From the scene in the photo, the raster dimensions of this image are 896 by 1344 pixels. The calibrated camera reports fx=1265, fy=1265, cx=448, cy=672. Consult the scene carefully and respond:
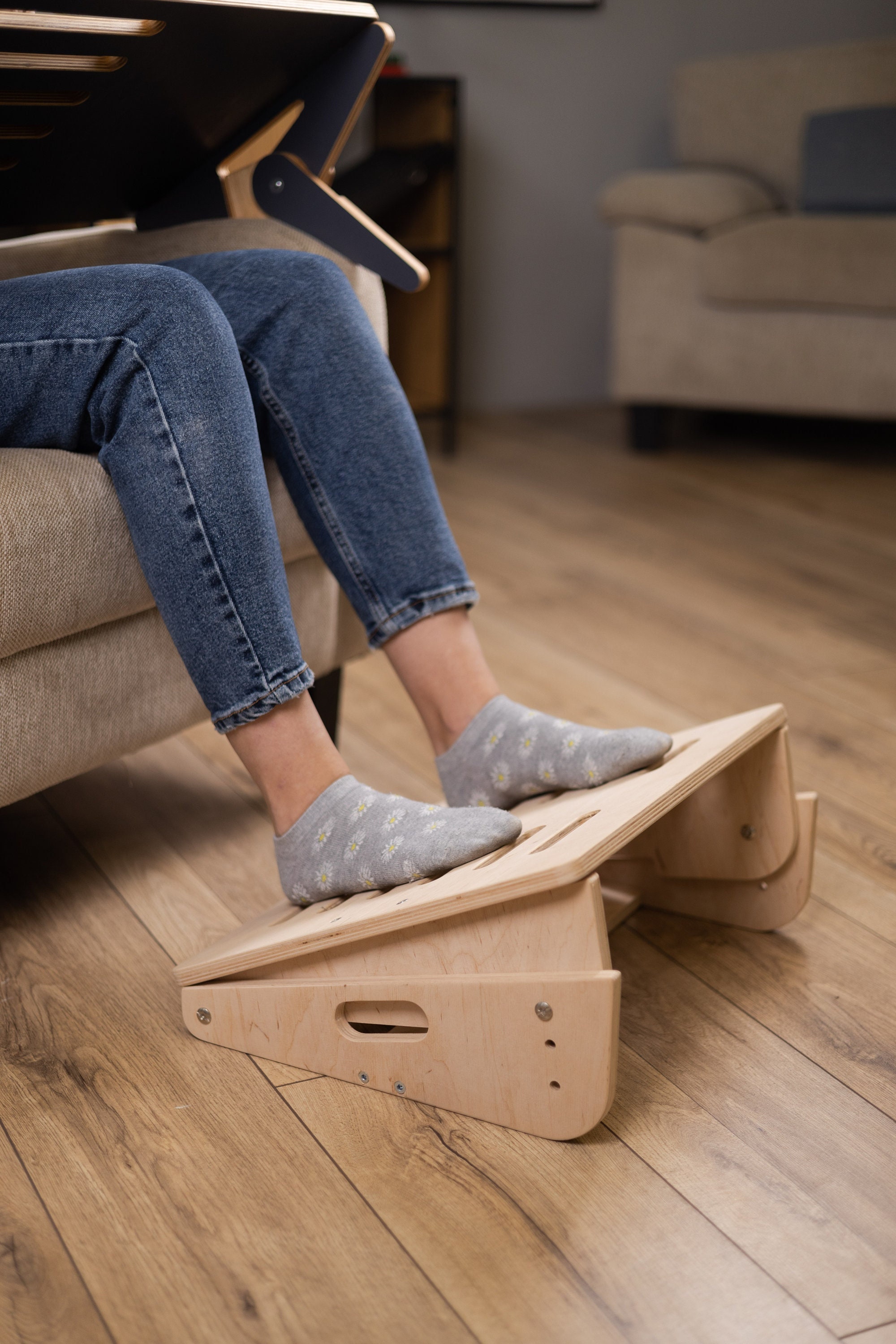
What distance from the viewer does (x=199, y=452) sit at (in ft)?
2.63

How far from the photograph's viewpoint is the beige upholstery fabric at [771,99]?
2703 millimetres

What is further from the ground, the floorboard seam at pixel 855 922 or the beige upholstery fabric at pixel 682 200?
the beige upholstery fabric at pixel 682 200

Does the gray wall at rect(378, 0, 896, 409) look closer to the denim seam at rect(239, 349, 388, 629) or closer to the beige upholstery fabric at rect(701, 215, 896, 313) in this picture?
the beige upholstery fabric at rect(701, 215, 896, 313)

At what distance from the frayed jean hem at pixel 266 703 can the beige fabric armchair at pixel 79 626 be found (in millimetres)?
143

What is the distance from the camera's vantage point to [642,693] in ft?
4.80

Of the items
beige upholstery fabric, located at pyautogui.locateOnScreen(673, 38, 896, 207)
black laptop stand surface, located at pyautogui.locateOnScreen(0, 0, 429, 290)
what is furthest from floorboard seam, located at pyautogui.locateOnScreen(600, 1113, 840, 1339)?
beige upholstery fabric, located at pyautogui.locateOnScreen(673, 38, 896, 207)

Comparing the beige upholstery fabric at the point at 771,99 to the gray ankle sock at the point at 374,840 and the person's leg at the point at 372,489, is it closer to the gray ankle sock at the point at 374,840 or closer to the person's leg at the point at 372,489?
the person's leg at the point at 372,489

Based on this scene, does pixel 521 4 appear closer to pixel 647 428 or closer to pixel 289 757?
pixel 647 428

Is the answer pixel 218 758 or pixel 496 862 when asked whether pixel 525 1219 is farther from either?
pixel 218 758

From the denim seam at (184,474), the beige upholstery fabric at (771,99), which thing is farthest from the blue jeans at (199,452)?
the beige upholstery fabric at (771,99)

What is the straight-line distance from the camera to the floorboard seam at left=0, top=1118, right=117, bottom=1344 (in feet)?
2.01

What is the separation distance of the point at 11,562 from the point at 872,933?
2.24 feet

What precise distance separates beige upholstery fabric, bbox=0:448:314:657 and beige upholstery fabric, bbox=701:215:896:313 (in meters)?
1.93

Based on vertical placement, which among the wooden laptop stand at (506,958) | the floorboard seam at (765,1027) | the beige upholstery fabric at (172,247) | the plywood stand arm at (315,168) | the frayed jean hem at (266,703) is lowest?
the floorboard seam at (765,1027)
